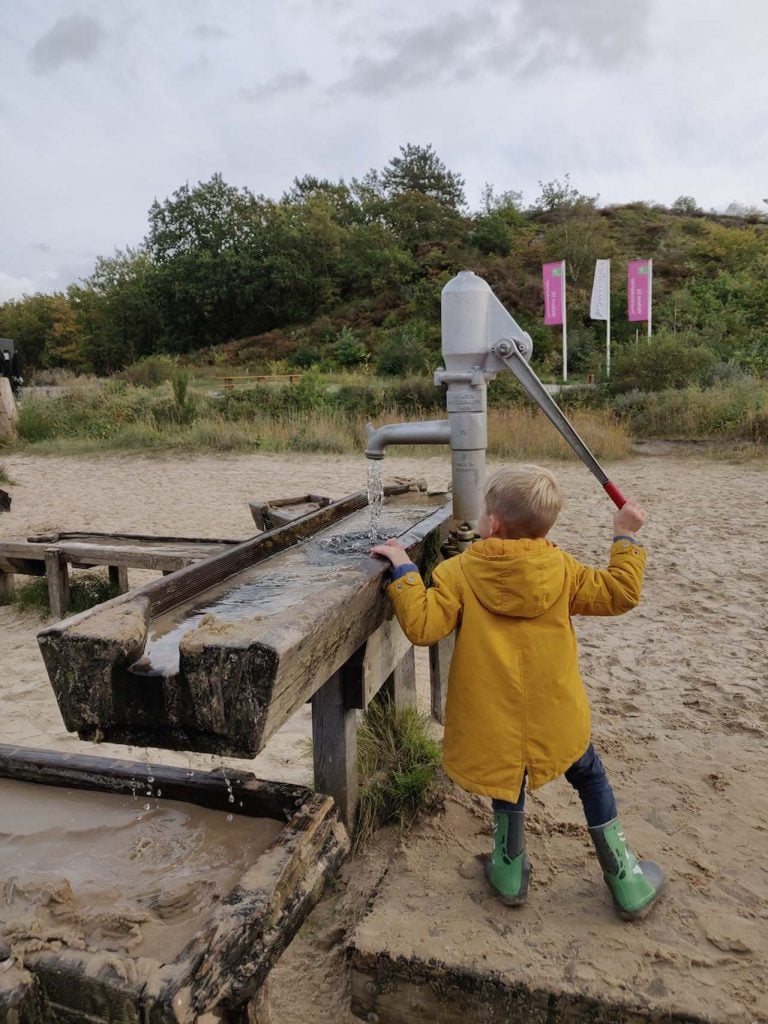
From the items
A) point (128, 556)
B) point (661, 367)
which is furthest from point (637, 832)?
point (661, 367)

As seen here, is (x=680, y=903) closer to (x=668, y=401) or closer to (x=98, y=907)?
(x=98, y=907)

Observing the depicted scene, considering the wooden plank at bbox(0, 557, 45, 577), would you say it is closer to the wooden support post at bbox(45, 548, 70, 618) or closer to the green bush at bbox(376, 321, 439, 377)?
the wooden support post at bbox(45, 548, 70, 618)

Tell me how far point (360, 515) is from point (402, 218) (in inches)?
1398

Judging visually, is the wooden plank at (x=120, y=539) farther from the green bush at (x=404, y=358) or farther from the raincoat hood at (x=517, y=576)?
the green bush at (x=404, y=358)

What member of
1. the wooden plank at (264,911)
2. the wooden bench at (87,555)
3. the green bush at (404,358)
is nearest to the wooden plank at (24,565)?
the wooden bench at (87,555)

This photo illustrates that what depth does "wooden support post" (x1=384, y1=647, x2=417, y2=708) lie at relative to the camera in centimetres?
283

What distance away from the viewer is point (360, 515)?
3.32 m

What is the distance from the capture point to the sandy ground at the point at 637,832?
179 cm

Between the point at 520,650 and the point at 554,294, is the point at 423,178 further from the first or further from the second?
the point at 520,650

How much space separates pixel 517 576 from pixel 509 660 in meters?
0.20

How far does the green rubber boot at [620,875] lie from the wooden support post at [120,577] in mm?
3915

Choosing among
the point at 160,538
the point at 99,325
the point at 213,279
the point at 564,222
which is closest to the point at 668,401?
the point at 160,538

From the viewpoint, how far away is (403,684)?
9.47ft

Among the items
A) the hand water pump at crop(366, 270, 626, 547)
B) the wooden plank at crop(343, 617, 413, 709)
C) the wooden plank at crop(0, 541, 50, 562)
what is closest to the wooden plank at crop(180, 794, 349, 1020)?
Result: the wooden plank at crop(343, 617, 413, 709)
